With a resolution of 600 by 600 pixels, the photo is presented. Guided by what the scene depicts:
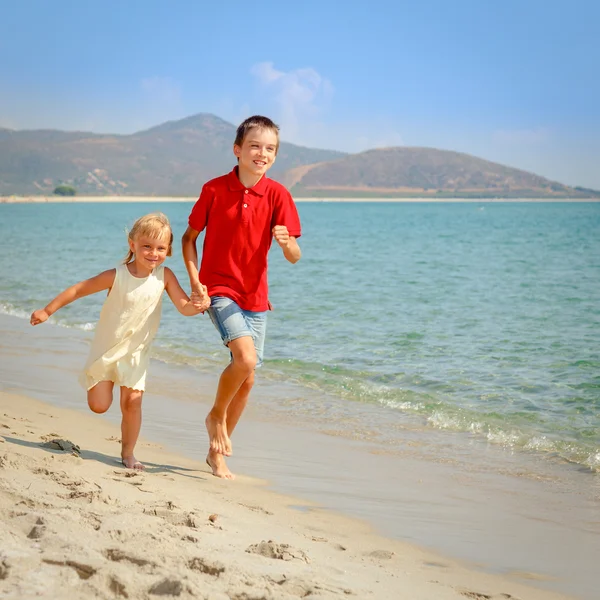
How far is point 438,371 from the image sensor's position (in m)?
7.82

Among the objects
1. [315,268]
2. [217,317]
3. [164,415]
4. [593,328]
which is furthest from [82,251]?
[217,317]

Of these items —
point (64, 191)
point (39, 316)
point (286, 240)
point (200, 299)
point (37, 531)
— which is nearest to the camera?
point (37, 531)

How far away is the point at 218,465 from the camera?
4.22 meters

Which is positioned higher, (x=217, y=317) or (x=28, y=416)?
(x=217, y=317)

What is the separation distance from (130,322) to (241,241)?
703 mm

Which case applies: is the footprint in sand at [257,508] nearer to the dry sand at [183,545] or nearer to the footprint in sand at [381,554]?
the dry sand at [183,545]

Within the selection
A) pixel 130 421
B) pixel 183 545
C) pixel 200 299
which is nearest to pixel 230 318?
pixel 200 299

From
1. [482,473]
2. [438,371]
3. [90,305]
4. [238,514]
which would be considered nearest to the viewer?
[238,514]

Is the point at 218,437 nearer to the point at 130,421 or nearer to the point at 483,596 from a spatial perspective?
the point at 130,421

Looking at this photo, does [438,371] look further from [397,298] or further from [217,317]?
[397,298]

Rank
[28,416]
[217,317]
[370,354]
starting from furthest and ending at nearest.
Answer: [370,354] → [28,416] → [217,317]

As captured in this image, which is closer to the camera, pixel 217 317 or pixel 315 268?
pixel 217 317

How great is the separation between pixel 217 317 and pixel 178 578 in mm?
1995

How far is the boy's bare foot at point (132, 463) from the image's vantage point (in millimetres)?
4055
